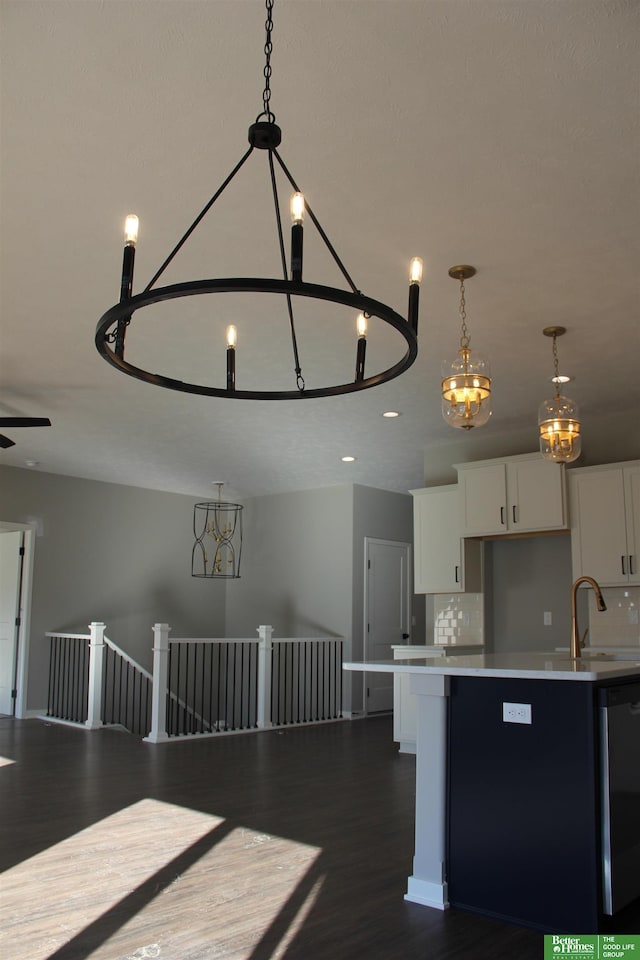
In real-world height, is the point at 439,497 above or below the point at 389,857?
above

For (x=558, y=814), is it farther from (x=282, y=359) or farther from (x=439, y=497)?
(x=439, y=497)

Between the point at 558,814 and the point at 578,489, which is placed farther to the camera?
the point at 578,489

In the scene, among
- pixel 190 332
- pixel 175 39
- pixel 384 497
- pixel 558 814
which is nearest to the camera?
pixel 175 39

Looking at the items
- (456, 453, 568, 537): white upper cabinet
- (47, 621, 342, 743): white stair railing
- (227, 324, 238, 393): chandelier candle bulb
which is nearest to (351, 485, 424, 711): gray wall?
(47, 621, 342, 743): white stair railing

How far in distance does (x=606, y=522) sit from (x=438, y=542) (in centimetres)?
167

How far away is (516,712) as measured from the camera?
3.21m

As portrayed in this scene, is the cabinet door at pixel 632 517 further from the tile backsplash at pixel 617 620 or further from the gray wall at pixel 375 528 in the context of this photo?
the gray wall at pixel 375 528

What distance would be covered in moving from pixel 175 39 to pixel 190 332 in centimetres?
247

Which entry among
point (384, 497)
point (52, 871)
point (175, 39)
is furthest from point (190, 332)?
point (384, 497)

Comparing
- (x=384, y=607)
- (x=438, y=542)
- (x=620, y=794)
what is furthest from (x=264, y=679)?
(x=620, y=794)

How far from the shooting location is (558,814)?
3039mm

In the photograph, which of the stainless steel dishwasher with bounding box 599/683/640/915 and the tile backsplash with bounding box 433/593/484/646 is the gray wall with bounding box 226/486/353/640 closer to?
the tile backsplash with bounding box 433/593/484/646

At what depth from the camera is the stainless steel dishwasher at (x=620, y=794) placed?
2961 millimetres

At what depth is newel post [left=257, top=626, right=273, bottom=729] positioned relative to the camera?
8.39 meters
